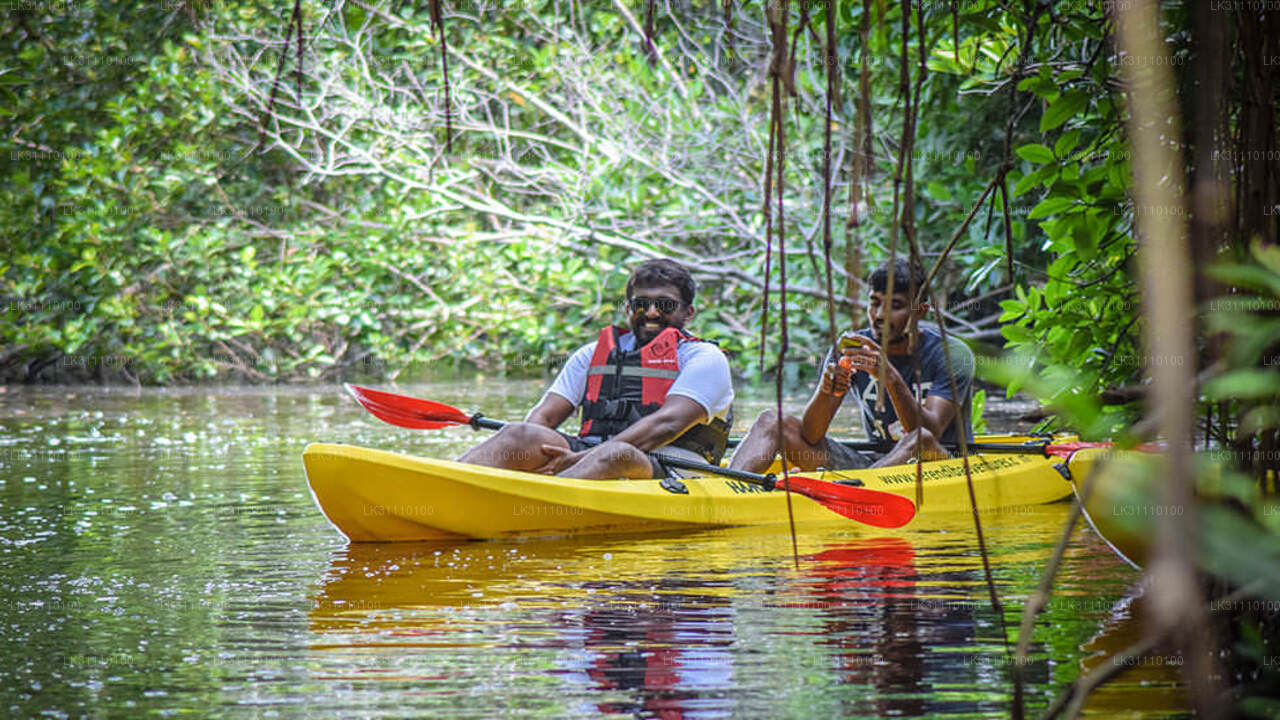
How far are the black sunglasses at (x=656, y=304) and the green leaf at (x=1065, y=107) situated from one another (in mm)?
2796

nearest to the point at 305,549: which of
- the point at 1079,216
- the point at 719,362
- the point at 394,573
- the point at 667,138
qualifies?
the point at 394,573

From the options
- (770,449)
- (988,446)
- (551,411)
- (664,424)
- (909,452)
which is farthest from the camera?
(988,446)

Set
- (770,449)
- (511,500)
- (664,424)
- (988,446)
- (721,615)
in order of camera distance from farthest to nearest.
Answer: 1. (988,446)
2. (770,449)
3. (664,424)
4. (511,500)
5. (721,615)

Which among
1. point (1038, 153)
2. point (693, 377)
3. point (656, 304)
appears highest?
point (1038, 153)

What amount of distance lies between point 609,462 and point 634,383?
41cm

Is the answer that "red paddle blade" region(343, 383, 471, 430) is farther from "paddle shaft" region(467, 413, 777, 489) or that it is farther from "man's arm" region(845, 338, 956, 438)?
"man's arm" region(845, 338, 956, 438)

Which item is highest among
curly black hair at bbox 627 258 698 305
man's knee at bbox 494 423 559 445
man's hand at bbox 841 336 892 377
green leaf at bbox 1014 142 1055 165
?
green leaf at bbox 1014 142 1055 165

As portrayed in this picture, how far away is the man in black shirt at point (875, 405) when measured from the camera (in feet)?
18.4

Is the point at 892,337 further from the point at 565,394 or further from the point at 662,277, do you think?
the point at 565,394

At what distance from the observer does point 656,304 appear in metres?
5.83

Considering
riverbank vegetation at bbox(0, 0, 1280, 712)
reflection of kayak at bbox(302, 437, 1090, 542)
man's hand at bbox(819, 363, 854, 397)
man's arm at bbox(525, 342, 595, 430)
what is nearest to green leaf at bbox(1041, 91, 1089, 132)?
man's hand at bbox(819, 363, 854, 397)

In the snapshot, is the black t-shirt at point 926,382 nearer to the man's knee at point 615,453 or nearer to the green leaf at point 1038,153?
the man's knee at point 615,453

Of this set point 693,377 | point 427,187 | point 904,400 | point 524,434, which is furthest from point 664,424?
point 427,187

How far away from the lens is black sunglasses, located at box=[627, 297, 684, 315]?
229 inches
